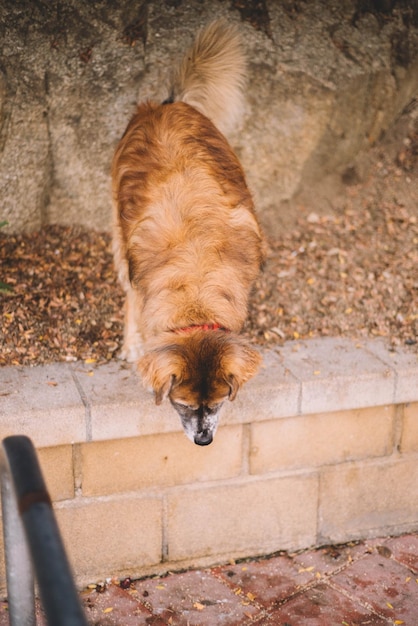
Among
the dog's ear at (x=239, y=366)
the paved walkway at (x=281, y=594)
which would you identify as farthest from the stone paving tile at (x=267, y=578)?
the dog's ear at (x=239, y=366)

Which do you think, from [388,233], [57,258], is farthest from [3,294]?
[388,233]

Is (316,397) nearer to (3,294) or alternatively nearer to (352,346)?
(352,346)

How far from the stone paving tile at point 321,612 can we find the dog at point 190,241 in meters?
0.99

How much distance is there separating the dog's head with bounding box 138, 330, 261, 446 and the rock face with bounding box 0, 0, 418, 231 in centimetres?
232

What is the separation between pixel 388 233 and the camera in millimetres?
5305

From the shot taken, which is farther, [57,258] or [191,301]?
[57,258]

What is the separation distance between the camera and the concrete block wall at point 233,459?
138 inches

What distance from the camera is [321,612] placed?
356cm

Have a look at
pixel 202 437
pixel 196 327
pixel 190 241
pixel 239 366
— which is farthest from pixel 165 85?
pixel 202 437

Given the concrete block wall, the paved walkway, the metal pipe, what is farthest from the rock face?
the metal pipe

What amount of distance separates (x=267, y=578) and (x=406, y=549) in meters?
0.88

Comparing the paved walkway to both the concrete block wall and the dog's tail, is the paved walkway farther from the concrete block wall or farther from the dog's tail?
the dog's tail

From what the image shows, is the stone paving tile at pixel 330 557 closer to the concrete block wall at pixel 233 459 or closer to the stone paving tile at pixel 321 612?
the concrete block wall at pixel 233 459

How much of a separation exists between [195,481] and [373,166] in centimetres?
328
